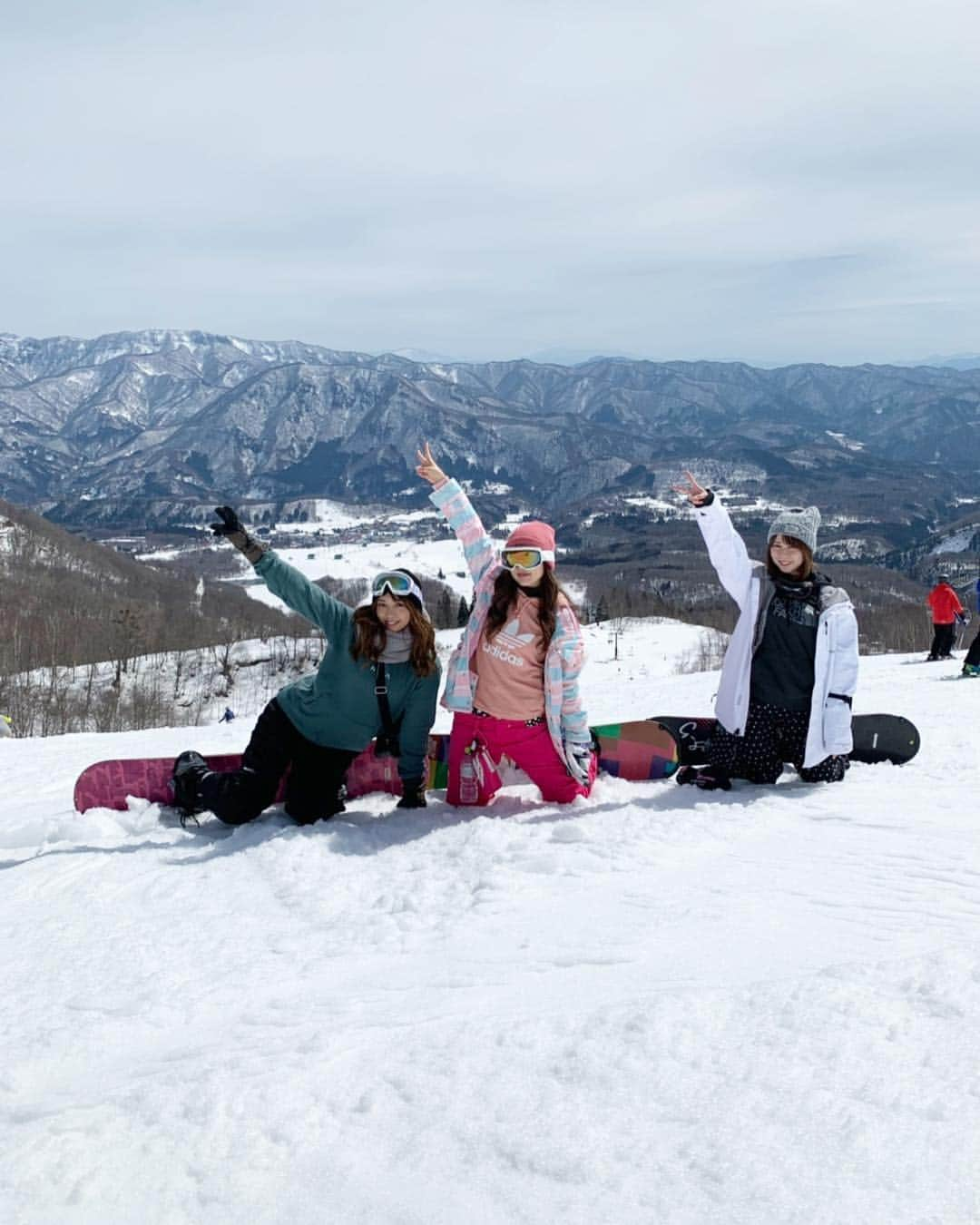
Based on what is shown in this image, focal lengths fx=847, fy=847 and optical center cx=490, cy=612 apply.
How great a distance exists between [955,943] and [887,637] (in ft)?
269

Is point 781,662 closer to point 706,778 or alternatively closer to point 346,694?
point 706,778

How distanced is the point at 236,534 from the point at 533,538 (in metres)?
2.02

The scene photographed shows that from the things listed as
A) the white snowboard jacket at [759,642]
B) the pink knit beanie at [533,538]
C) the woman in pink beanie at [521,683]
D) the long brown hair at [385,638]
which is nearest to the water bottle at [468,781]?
the woman in pink beanie at [521,683]

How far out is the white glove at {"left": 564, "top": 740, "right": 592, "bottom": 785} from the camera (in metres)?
6.09

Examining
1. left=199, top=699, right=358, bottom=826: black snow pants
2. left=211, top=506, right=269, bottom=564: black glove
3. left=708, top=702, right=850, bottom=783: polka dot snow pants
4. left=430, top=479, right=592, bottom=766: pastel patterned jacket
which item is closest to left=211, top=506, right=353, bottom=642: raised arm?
left=211, top=506, right=269, bottom=564: black glove

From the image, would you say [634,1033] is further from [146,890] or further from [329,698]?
[329,698]

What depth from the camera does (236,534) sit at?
224 inches

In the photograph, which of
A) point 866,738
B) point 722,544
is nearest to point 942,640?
point 866,738

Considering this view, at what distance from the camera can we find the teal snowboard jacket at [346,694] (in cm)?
598

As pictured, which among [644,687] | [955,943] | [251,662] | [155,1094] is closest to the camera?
[155,1094]

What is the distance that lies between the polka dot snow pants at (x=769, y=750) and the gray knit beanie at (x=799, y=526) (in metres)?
1.29

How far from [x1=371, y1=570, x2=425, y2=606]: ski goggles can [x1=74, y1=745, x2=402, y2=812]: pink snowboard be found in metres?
1.33

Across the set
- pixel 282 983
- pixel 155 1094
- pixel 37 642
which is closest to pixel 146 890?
pixel 282 983

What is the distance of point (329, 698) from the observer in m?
6.04
